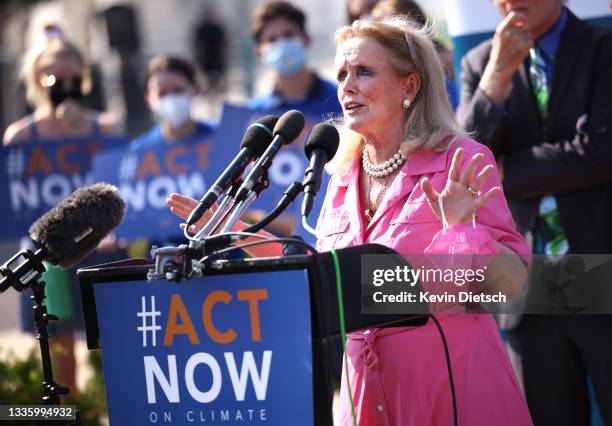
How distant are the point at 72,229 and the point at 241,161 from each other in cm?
71

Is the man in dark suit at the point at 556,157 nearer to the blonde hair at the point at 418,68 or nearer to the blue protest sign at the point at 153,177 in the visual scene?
the blonde hair at the point at 418,68

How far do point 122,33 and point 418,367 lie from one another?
20161mm

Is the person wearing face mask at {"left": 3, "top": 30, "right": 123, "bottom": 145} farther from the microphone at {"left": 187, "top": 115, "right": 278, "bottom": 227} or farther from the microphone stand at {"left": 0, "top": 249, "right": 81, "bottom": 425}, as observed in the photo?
the microphone at {"left": 187, "top": 115, "right": 278, "bottom": 227}

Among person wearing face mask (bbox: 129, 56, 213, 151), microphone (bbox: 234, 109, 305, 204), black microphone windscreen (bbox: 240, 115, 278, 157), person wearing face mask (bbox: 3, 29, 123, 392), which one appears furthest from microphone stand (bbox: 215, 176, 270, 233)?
person wearing face mask (bbox: 129, 56, 213, 151)

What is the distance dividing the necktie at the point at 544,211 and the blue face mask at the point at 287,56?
9.94 ft

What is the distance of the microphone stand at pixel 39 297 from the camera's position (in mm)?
3594

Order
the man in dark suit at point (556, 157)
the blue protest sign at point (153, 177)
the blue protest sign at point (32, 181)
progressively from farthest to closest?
1. the blue protest sign at point (32, 181)
2. the blue protest sign at point (153, 177)
3. the man in dark suit at point (556, 157)

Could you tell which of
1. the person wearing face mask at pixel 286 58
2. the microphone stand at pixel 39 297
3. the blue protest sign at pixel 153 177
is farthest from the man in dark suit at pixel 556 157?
the blue protest sign at pixel 153 177

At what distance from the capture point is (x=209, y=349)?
10.8 feet

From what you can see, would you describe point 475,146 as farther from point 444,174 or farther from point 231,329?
point 231,329

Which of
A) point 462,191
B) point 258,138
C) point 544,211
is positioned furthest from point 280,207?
point 544,211

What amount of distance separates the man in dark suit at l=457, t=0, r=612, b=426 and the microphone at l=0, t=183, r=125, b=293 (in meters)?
1.81

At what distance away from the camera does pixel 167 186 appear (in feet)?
27.6

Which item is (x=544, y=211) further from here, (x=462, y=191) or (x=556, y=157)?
(x=462, y=191)
